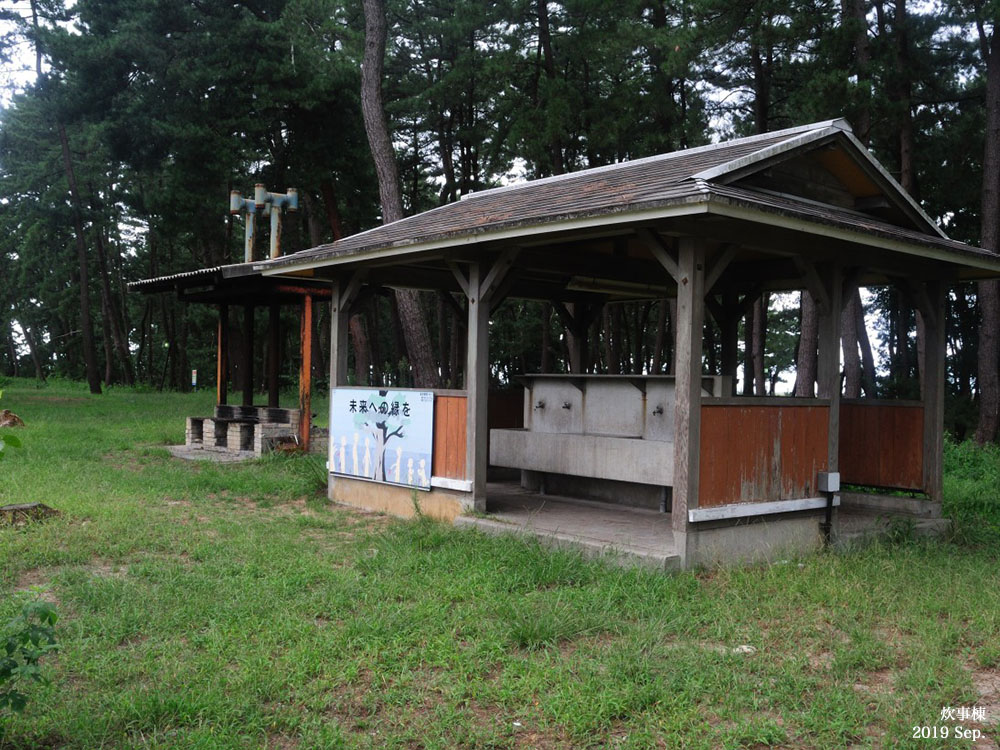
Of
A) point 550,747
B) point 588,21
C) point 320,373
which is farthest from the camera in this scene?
point 320,373

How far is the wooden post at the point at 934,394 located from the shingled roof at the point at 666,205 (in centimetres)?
72

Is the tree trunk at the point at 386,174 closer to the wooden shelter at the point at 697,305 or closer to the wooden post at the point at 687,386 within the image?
the wooden shelter at the point at 697,305

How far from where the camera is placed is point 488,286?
837 centimetres

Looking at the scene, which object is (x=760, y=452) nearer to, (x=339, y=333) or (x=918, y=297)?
(x=918, y=297)

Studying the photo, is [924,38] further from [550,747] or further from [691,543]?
[550,747]

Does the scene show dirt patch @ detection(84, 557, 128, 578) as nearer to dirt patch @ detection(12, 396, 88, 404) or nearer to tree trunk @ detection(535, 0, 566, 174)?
tree trunk @ detection(535, 0, 566, 174)

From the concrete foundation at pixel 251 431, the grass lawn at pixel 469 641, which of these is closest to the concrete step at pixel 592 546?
the grass lawn at pixel 469 641

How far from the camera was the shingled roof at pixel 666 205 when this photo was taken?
639 cm

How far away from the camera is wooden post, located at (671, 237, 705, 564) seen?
6730mm

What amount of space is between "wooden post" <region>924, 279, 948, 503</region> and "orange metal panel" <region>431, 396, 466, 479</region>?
4.80 meters

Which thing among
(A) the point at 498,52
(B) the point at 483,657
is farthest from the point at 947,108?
(B) the point at 483,657

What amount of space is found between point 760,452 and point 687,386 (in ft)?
3.73

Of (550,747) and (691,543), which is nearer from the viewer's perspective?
(550,747)

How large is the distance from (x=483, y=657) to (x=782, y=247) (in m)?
4.50
